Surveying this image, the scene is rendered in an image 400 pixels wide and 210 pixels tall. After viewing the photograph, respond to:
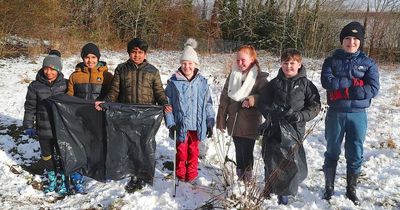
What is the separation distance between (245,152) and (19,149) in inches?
132

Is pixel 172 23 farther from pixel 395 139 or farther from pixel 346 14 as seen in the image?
pixel 395 139

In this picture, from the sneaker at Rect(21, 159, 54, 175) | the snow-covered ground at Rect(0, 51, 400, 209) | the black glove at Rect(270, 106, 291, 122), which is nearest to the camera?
the black glove at Rect(270, 106, 291, 122)

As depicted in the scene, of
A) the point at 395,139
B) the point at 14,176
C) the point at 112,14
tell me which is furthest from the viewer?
the point at 112,14

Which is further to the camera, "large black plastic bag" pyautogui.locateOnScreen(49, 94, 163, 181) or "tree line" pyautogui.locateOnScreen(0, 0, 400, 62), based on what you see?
"tree line" pyautogui.locateOnScreen(0, 0, 400, 62)

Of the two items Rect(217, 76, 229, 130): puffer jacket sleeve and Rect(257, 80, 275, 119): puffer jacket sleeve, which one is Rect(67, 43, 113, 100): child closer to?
Rect(217, 76, 229, 130): puffer jacket sleeve

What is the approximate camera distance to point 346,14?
22.0 metres

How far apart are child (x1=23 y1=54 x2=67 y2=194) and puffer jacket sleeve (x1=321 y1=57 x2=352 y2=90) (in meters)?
3.05

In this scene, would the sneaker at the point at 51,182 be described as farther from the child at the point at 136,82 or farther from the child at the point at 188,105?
the child at the point at 188,105

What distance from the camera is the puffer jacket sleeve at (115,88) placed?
4129 mm

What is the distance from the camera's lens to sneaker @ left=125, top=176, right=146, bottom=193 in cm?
421

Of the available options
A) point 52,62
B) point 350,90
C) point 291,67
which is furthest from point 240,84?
point 52,62

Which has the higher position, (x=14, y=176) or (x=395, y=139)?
(x=395, y=139)

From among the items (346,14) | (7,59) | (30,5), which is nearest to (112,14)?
(30,5)

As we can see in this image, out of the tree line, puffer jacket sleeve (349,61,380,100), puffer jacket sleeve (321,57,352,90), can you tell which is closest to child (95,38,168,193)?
puffer jacket sleeve (321,57,352,90)
